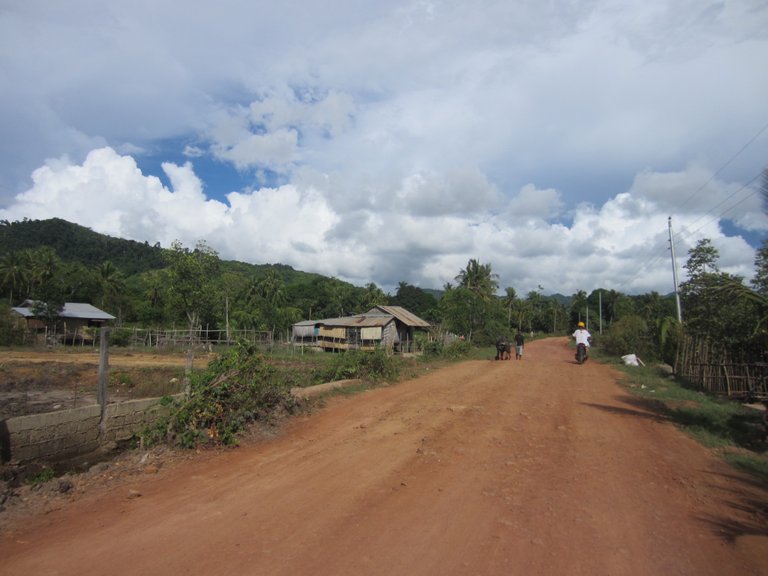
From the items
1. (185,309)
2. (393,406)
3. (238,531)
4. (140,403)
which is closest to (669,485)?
(238,531)

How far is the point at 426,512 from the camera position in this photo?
4234mm

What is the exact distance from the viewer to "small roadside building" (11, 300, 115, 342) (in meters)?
40.9

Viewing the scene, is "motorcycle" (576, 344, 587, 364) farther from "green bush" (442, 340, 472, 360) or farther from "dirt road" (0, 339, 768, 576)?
"dirt road" (0, 339, 768, 576)

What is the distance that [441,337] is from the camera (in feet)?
87.5

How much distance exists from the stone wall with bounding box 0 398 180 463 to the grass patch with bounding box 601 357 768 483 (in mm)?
8164

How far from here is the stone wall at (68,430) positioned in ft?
19.7

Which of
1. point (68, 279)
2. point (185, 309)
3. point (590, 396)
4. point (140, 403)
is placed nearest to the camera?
point (140, 403)

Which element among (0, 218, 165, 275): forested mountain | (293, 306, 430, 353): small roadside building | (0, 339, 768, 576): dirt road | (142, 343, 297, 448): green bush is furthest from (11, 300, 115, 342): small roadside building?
(0, 339, 768, 576): dirt road

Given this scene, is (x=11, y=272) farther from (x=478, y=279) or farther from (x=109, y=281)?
(x=478, y=279)

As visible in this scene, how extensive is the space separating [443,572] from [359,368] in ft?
31.2

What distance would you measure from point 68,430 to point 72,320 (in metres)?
46.8

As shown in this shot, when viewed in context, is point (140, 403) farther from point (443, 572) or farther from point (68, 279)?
point (68, 279)

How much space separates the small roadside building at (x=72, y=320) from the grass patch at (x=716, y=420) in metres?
42.0

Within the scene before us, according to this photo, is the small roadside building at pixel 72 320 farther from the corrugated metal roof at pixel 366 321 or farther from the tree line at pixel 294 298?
the corrugated metal roof at pixel 366 321
